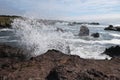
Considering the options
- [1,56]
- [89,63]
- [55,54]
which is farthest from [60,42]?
[89,63]

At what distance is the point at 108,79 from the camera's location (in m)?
7.82

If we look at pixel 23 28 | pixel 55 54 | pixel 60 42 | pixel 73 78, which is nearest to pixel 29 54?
pixel 55 54

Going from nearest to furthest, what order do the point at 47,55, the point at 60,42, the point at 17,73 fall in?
the point at 17,73
the point at 47,55
the point at 60,42

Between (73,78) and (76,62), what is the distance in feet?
4.66

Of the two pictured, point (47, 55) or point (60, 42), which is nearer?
point (47, 55)

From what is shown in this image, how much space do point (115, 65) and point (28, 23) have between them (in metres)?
18.2

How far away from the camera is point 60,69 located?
7.98m

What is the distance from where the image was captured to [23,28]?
25969mm

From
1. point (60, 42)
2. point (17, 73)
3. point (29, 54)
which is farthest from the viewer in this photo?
point (60, 42)

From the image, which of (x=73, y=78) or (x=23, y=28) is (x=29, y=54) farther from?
(x=23, y=28)

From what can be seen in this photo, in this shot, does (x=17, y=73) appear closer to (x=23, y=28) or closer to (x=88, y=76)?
(x=88, y=76)

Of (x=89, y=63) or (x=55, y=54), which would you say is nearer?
(x=89, y=63)

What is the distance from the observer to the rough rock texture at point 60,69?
308 inches

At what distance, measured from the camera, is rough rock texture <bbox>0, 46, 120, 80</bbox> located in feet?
25.7
